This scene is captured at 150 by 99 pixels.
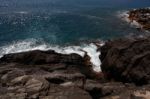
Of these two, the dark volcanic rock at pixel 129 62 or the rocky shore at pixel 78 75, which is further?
the dark volcanic rock at pixel 129 62

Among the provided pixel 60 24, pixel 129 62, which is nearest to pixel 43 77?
pixel 129 62

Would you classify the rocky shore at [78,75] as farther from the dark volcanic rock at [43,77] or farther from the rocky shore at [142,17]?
the rocky shore at [142,17]

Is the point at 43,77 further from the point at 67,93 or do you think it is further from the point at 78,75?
the point at 78,75

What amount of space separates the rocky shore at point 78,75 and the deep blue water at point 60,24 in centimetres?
1667

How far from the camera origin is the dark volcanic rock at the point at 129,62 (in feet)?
132

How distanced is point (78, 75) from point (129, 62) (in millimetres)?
10470

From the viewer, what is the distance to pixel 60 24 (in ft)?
263

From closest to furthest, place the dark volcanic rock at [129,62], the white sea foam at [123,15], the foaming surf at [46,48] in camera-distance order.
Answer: the dark volcanic rock at [129,62]
the foaming surf at [46,48]
the white sea foam at [123,15]


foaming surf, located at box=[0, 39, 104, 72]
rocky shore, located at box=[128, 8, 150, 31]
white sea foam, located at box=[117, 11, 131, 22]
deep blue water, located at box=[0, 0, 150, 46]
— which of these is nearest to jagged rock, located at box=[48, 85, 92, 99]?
foaming surf, located at box=[0, 39, 104, 72]

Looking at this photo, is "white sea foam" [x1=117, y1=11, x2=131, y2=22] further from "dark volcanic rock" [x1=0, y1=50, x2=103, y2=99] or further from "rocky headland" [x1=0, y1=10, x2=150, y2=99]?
"dark volcanic rock" [x1=0, y1=50, x2=103, y2=99]

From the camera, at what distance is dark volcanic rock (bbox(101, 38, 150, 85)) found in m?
40.2

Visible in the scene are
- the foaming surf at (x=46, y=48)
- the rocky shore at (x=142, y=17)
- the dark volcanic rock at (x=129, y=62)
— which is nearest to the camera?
the dark volcanic rock at (x=129, y=62)

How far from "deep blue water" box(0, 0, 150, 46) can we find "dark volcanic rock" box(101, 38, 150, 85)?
59.2 ft

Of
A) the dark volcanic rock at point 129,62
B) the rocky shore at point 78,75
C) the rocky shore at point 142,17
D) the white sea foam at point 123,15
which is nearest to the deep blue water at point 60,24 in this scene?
the white sea foam at point 123,15
